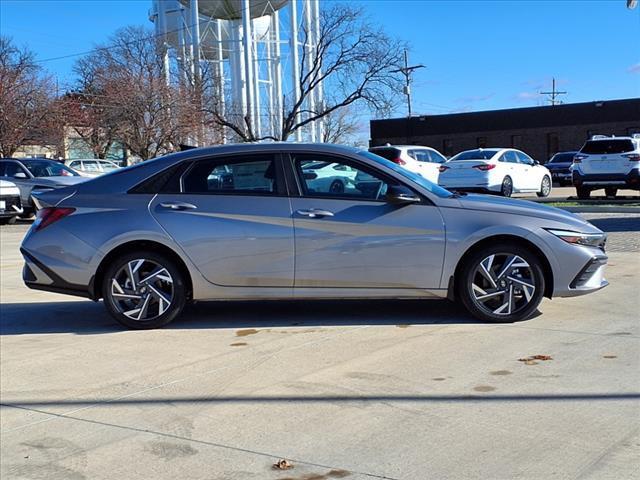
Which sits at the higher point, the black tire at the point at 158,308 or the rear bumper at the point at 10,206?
the rear bumper at the point at 10,206

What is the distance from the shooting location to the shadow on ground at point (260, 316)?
6.37 metres

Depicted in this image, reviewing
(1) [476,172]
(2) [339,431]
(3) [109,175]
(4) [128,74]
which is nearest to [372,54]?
(4) [128,74]

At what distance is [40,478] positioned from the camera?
3543 millimetres

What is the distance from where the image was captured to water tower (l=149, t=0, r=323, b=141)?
45062 millimetres

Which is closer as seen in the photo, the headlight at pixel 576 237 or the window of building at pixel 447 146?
the headlight at pixel 576 237

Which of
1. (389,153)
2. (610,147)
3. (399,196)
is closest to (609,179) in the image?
(610,147)

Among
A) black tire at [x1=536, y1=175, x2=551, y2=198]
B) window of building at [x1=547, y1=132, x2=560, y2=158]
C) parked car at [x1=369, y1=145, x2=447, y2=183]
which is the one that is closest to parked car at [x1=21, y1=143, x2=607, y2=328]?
parked car at [x1=369, y1=145, x2=447, y2=183]

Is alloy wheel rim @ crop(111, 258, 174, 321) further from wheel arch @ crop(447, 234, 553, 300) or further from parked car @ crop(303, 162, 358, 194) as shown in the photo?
wheel arch @ crop(447, 234, 553, 300)

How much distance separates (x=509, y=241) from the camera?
5.99 m

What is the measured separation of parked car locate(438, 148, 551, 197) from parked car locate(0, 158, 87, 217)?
10554 mm

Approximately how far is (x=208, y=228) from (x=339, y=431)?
108 inches

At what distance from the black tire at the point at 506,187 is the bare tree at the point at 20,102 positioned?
27373mm

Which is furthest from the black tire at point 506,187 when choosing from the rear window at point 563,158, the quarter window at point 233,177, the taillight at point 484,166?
the rear window at point 563,158

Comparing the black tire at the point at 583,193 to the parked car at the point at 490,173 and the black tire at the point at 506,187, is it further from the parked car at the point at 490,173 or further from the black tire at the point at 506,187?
the black tire at the point at 506,187
